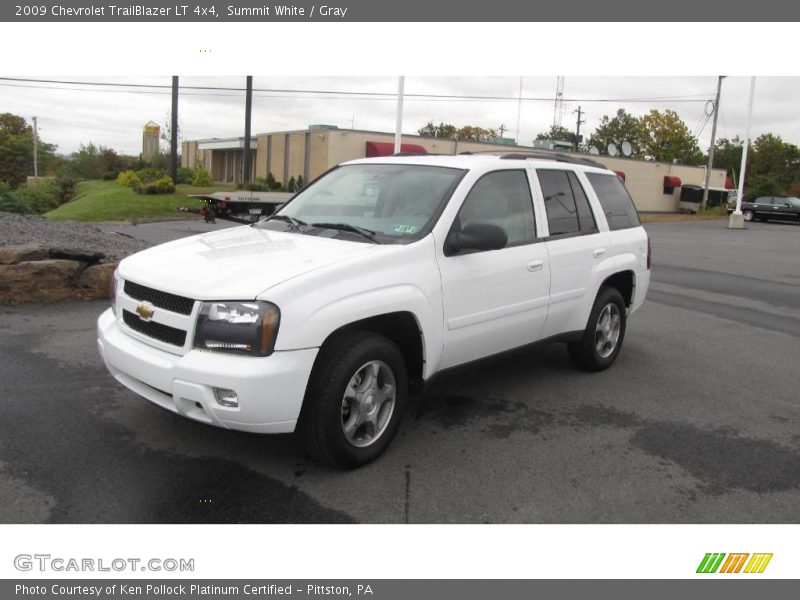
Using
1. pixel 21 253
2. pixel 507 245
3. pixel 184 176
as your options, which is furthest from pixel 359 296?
pixel 184 176

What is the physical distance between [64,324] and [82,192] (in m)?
37.0

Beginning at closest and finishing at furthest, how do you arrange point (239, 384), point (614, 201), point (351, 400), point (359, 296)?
1. point (239, 384)
2. point (359, 296)
3. point (351, 400)
4. point (614, 201)

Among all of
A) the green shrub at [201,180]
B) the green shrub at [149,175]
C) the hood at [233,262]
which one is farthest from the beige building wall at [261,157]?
the hood at [233,262]

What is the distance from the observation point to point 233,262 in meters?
3.89

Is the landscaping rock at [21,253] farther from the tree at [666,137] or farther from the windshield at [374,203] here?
the tree at [666,137]

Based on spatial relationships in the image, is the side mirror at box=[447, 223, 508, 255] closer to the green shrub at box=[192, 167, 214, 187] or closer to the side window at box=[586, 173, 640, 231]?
the side window at box=[586, 173, 640, 231]

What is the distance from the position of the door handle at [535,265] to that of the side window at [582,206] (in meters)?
0.87

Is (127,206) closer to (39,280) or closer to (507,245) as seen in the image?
(39,280)

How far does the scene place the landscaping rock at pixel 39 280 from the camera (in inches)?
311

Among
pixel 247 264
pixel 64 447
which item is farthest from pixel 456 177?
pixel 64 447

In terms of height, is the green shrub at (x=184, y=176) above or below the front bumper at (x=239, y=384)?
above

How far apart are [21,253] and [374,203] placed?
546 cm

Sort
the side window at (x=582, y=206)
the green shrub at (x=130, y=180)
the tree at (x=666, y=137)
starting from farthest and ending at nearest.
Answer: the tree at (x=666, y=137)
the green shrub at (x=130, y=180)
the side window at (x=582, y=206)

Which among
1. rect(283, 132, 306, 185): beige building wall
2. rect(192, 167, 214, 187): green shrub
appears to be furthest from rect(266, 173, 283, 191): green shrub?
rect(192, 167, 214, 187): green shrub
